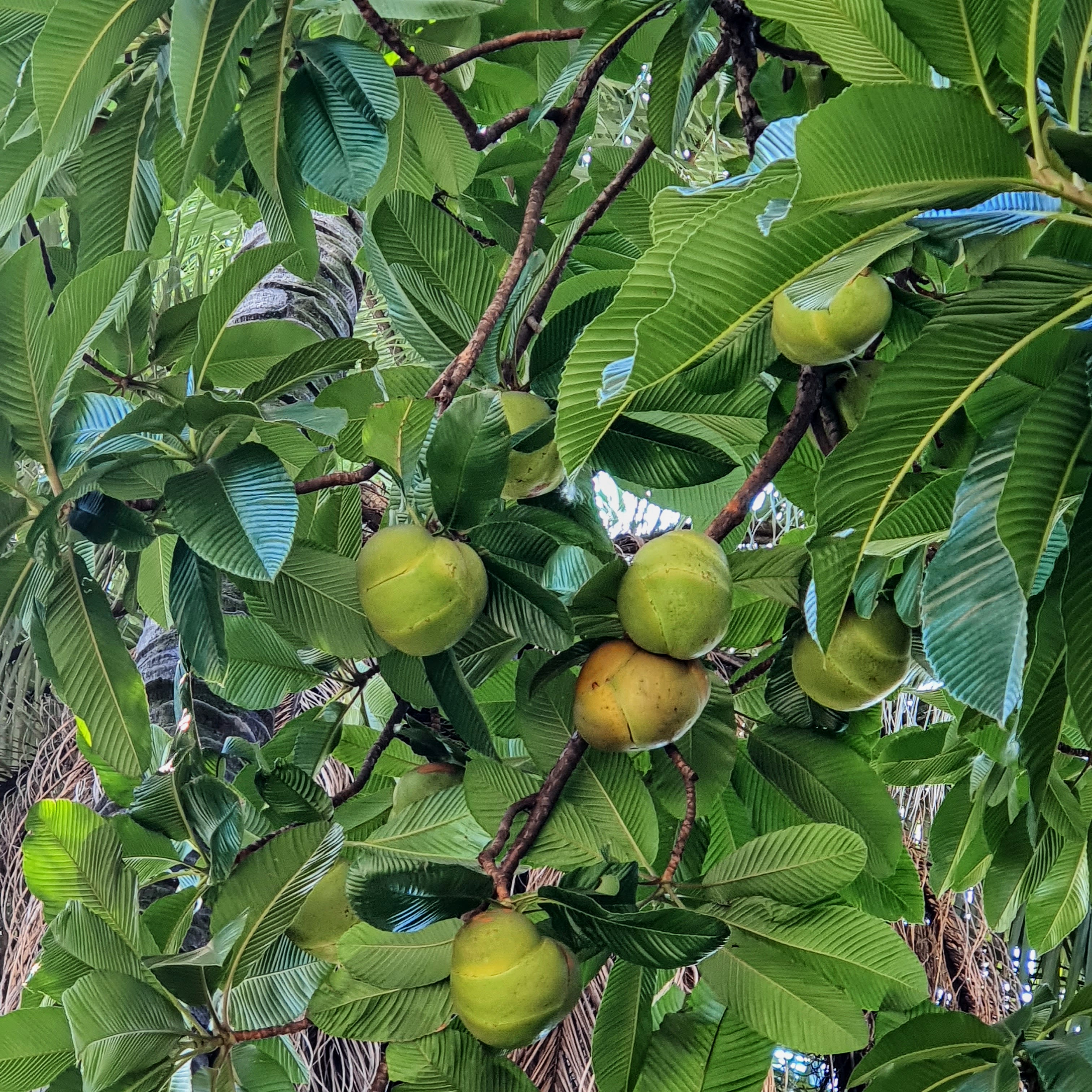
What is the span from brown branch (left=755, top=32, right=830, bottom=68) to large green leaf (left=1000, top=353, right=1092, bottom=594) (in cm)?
53

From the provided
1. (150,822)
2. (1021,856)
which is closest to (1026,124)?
(1021,856)

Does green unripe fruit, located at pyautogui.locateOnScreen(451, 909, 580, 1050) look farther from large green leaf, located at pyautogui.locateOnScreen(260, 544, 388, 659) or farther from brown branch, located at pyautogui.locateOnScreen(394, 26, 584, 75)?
brown branch, located at pyautogui.locateOnScreen(394, 26, 584, 75)

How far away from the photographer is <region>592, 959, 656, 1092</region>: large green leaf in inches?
32.0

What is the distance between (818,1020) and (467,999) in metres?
0.26

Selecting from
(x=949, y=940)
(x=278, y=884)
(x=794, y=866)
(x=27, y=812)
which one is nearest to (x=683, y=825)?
(x=794, y=866)

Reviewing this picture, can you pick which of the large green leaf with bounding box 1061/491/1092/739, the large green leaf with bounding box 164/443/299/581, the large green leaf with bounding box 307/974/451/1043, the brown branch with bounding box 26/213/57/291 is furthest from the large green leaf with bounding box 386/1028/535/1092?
the brown branch with bounding box 26/213/57/291

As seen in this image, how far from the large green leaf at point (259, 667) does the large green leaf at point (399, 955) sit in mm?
404

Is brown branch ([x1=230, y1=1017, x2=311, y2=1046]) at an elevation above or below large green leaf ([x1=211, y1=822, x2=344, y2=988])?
below

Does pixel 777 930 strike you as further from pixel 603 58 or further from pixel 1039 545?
pixel 603 58

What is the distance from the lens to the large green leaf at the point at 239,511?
707 millimetres

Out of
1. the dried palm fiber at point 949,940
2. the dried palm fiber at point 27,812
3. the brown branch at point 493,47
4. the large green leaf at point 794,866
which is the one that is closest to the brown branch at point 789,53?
the brown branch at point 493,47

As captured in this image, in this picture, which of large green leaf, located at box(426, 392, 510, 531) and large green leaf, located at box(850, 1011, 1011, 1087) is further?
large green leaf, located at box(850, 1011, 1011, 1087)

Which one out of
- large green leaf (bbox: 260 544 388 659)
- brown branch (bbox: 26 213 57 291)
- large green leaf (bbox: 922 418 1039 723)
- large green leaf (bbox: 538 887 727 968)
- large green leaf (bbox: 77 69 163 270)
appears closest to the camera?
large green leaf (bbox: 922 418 1039 723)

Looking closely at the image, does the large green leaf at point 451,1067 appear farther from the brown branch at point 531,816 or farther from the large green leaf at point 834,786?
the large green leaf at point 834,786
